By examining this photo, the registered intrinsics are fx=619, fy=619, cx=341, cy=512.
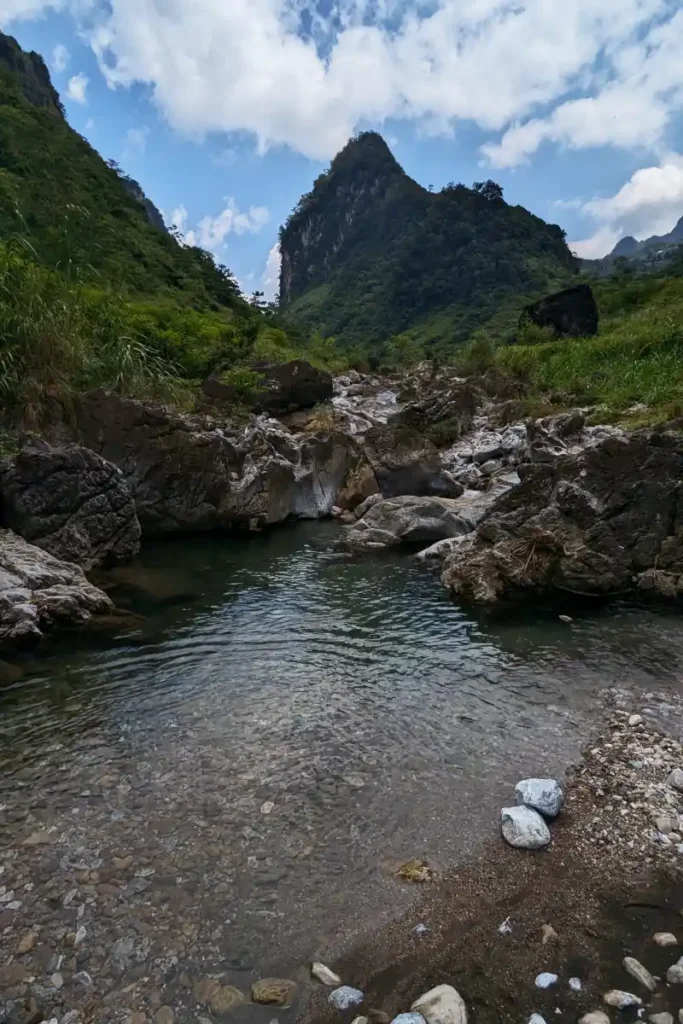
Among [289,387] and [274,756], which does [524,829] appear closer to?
[274,756]

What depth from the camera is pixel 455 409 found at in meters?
28.8

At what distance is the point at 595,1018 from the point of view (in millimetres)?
3311

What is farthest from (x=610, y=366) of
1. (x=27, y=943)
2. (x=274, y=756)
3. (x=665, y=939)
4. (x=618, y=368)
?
(x=27, y=943)

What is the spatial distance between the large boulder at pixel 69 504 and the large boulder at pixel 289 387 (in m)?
13.8

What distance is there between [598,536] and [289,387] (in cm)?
1994

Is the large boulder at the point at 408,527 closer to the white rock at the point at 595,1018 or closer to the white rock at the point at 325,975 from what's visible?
the white rock at the point at 325,975

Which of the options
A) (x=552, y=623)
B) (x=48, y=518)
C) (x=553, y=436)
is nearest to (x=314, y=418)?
(x=553, y=436)

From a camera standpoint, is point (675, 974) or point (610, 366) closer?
point (675, 974)

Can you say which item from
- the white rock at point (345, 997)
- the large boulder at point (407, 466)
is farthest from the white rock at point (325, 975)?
the large boulder at point (407, 466)

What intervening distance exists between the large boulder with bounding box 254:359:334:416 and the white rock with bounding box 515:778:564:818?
23.5 meters

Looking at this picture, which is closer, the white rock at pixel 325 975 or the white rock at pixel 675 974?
the white rock at pixel 675 974

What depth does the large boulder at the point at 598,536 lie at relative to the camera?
11.0 meters

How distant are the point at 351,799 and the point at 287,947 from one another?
1629 mm

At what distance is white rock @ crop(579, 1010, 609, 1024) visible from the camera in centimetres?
329
